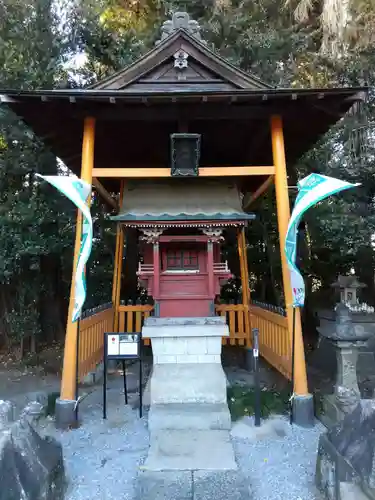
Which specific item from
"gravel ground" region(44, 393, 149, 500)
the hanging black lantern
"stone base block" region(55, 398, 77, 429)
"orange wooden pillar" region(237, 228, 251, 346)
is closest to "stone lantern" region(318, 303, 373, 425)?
"gravel ground" region(44, 393, 149, 500)

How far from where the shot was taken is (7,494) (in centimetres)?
308

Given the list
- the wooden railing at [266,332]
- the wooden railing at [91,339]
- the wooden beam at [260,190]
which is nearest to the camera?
the wooden railing at [91,339]

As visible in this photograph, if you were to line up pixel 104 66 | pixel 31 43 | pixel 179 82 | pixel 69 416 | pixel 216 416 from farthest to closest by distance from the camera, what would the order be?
pixel 104 66
pixel 31 43
pixel 179 82
pixel 69 416
pixel 216 416

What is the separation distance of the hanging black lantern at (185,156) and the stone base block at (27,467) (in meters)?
4.38

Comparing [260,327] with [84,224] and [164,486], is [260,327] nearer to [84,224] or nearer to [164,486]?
[84,224]

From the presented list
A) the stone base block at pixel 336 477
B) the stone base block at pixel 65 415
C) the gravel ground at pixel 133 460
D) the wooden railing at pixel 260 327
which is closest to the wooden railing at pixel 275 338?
the wooden railing at pixel 260 327

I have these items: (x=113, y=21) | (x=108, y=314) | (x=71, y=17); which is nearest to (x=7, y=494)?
(x=108, y=314)

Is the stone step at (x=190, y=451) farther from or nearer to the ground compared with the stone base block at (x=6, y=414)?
nearer to the ground

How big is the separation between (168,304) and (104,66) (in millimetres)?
8561

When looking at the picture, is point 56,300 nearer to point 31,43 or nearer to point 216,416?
point 31,43

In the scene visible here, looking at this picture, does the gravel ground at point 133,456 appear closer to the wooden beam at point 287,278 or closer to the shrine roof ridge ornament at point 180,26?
the wooden beam at point 287,278

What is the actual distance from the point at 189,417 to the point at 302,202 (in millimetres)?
3319

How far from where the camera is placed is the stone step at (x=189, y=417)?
5098 mm

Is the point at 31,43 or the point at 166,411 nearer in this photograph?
the point at 166,411
